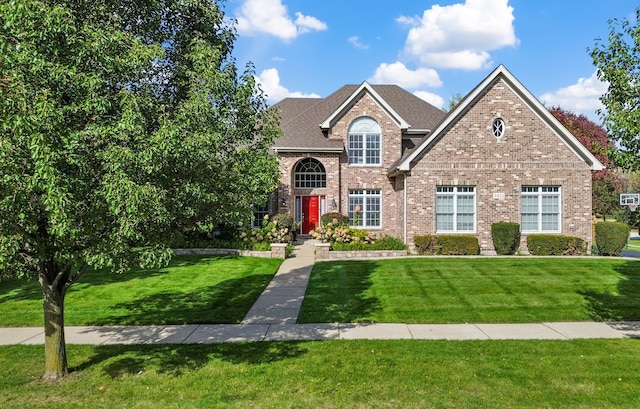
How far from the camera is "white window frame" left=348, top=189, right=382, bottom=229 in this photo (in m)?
23.5

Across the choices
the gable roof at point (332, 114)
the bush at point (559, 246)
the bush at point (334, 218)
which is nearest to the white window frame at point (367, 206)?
the bush at point (334, 218)

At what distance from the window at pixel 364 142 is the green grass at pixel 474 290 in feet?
28.6

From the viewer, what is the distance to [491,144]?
19.3 metres

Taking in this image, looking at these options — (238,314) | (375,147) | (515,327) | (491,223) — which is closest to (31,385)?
(238,314)

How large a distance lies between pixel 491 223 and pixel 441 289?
8.47m

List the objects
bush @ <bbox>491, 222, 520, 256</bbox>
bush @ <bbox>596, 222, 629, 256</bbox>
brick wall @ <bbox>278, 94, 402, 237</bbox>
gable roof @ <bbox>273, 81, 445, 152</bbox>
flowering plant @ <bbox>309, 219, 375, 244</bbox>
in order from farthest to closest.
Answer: brick wall @ <bbox>278, 94, 402, 237</bbox>, gable roof @ <bbox>273, 81, 445, 152</bbox>, flowering plant @ <bbox>309, 219, 375, 244</bbox>, bush @ <bbox>491, 222, 520, 256</bbox>, bush @ <bbox>596, 222, 629, 256</bbox>

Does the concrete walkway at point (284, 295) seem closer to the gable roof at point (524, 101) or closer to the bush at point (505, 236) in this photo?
the gable roof at point (524, 101)

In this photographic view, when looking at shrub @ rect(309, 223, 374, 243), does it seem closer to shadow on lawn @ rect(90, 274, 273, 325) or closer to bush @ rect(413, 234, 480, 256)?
bush @ rect(413, 234, 480, 256)

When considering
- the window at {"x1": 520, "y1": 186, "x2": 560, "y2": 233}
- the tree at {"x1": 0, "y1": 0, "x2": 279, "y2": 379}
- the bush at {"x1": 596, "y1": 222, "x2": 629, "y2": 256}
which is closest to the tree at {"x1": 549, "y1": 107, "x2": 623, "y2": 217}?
the window at {"x1": 520, "y1": 186, "x2": 560, "y2": 233}

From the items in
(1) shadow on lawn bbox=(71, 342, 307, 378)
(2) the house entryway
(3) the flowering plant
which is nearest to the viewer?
(1) shadow on lawn bbox=(71, 342, 307, 378)

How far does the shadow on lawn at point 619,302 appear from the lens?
9.73 meters

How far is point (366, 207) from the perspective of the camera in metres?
23.7

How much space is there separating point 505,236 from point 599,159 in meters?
23.2

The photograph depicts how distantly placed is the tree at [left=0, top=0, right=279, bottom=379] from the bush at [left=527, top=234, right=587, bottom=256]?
51.8 ft
